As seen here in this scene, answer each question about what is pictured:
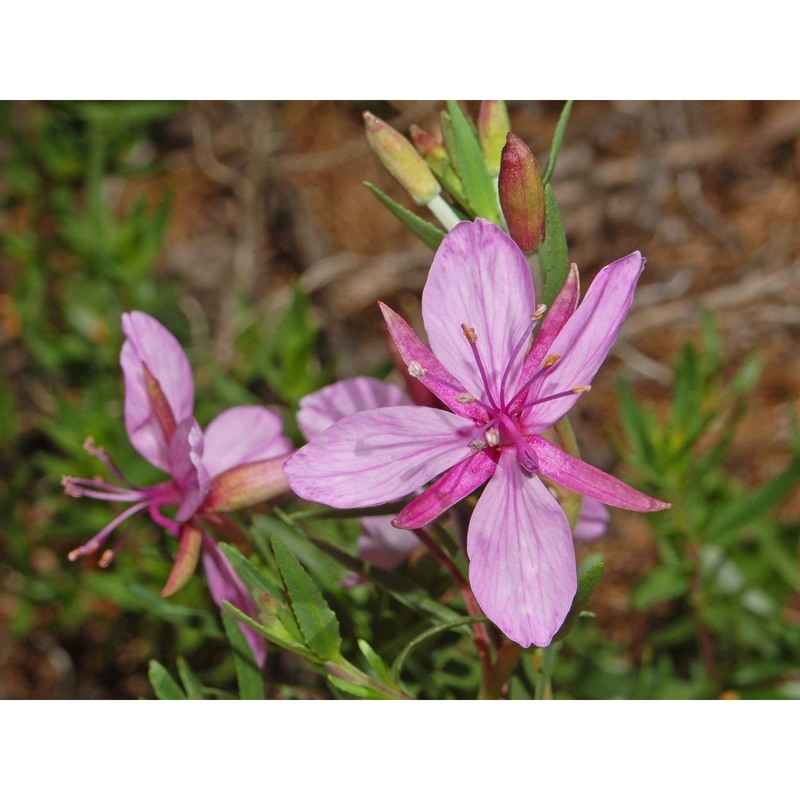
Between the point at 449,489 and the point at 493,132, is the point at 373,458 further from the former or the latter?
the point at 493,132

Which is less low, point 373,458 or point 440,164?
point 440,164

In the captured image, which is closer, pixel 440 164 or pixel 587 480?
pixel 587 480

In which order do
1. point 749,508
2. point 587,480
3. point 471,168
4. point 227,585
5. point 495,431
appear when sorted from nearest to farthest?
point 587,480, point 495,431, point 471,168, point 227,585, point 749,508

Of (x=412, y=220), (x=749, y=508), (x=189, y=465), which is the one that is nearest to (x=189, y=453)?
(x=189, y=465)

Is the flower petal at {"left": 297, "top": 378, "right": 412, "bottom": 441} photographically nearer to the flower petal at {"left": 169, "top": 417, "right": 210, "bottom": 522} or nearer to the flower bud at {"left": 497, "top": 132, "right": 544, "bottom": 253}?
the flower petal at {"left": 169, "top": 417, "right": 210, "bottom": 522}

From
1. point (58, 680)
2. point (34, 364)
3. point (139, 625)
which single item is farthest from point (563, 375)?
point (34, 364)

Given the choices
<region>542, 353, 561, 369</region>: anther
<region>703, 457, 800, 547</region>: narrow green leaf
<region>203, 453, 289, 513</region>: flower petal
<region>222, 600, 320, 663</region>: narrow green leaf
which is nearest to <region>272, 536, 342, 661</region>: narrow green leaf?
<region>222, 600, 320, 663</region>: narrow green leaf
